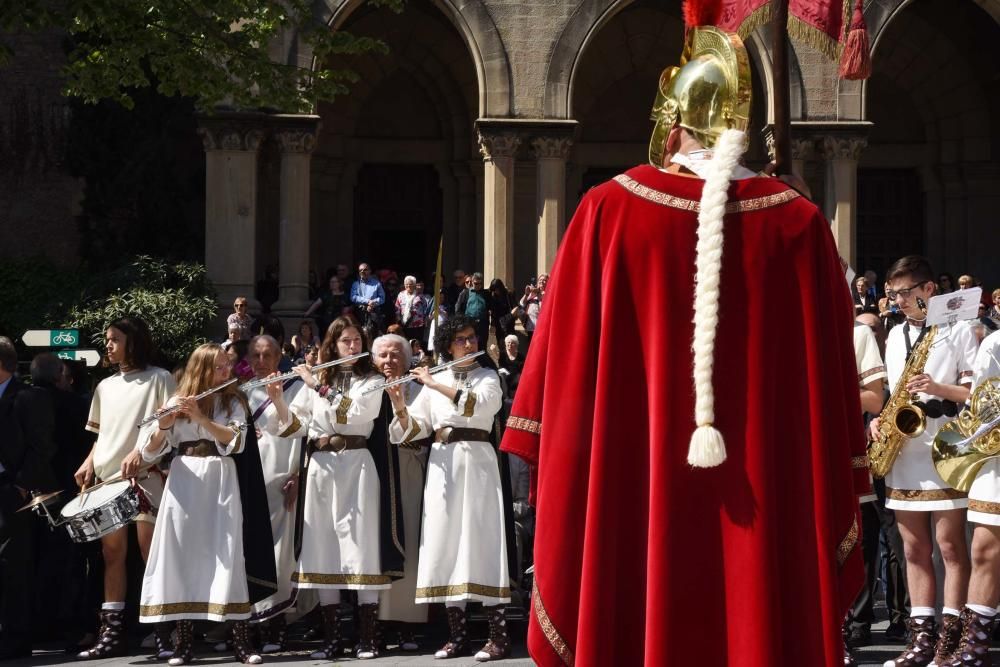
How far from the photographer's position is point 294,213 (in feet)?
77.2

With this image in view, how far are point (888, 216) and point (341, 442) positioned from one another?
22.0m

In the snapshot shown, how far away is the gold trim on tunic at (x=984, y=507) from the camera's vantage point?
7445mm

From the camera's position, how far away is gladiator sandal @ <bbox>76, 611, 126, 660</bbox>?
9109mm

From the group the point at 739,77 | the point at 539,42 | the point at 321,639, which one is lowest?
the point at 321,639

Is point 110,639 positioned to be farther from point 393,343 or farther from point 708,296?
point 708,296

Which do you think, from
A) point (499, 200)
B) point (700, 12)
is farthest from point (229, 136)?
point (700, 12)

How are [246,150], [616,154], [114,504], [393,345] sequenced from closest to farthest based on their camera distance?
1. [114,504]
2. [393,345]
3. [246,150]
4. [616,154]

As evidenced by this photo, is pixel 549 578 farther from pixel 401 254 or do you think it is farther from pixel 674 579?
pixel 401 254

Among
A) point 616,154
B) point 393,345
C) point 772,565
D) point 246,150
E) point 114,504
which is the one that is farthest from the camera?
point 616,154

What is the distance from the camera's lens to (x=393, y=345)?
358 inches

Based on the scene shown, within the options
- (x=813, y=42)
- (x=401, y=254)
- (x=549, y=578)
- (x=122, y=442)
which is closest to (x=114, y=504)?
(x=122, y=442)

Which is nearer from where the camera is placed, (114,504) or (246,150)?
(114,504)

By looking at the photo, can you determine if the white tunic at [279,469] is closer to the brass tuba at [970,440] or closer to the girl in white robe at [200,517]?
the girl in white robe at [200,517]

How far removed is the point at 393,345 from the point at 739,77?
4.54 m
